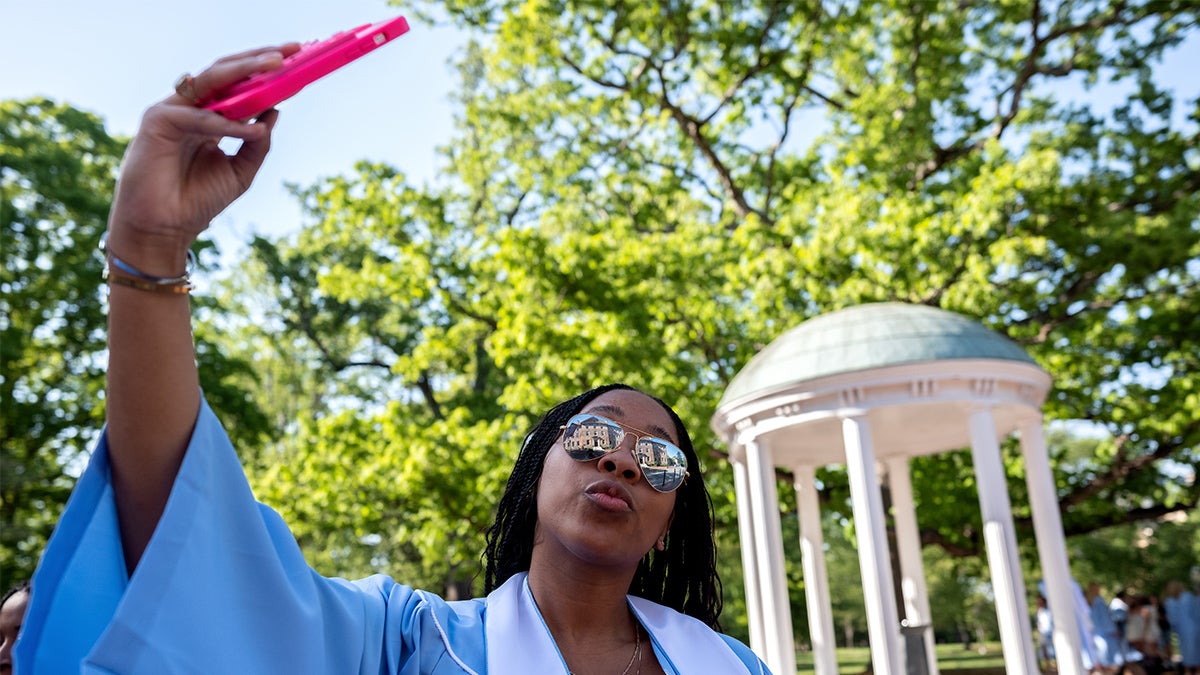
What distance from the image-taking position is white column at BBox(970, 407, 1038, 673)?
9.26m

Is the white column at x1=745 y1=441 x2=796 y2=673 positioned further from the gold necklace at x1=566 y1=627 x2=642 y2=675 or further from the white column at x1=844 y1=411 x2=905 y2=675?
the gold necklace at x1=566 y1=627 x2=642 y2=675

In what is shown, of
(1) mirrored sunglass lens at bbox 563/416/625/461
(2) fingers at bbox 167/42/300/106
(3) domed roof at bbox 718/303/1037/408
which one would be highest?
(3) domed roof at bbox 718/303/1037/408

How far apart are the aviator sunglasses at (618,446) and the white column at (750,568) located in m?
8.69

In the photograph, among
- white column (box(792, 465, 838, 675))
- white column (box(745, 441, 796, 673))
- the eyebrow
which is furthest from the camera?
white column (box(792, 465, 838, 675))

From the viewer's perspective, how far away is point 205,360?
20.2 metres

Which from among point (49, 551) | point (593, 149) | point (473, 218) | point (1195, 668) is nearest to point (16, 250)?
point (473, 218)

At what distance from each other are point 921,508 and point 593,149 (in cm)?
864

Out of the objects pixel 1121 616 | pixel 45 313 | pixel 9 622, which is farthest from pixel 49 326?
pixel 1121 616

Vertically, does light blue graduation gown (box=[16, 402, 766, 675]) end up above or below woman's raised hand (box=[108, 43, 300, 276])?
below

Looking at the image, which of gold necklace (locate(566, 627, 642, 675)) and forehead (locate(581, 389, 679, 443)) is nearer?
gold necklace (locate(566, 627, 642, 675))

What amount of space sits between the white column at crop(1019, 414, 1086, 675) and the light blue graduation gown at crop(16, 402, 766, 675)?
9.66 meters

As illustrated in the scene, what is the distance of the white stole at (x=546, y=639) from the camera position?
74.3 inches

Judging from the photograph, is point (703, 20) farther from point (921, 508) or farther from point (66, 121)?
point (66, 121)

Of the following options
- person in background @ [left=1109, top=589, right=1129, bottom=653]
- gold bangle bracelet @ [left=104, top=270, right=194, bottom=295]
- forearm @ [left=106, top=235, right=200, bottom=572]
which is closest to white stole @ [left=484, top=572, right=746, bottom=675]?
forearm @ [left=106, top=235, right=200, bottom=572]
